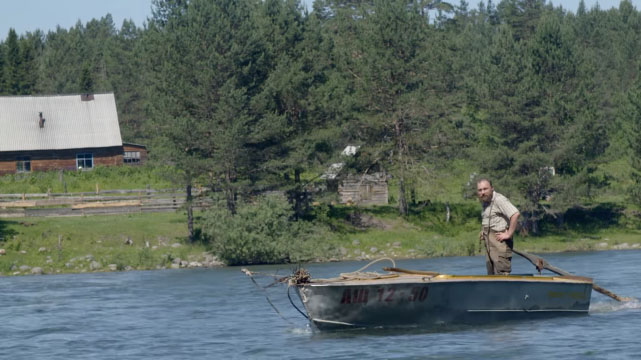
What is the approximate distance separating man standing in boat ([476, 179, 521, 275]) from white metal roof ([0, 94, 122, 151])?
5544 cm

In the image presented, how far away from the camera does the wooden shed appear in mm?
59438

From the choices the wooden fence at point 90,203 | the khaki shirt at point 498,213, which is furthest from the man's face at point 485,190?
the wooden fence at point 90,203

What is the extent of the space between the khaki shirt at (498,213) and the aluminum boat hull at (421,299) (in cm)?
109

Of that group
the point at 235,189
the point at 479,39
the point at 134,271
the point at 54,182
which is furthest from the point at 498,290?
the point at 479,39

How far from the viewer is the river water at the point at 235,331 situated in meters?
20.0

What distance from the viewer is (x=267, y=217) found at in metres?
47.6

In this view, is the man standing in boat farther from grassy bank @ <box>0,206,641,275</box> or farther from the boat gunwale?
grassy bank @ <box>0,206,641,275</box>

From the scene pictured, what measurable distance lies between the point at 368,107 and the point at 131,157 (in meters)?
30.0

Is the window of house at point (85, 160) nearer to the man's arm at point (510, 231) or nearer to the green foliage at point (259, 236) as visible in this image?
the green foliage at point (259, 236)

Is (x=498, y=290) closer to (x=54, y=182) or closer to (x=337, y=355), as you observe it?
(x=337, y=355)

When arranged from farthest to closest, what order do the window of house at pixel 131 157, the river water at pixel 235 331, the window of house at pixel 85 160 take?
the window of house at pixel 131 157 < the window of house at pixel 85 160 < the river water at pixel 235 331

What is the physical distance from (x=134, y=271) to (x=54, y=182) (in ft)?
75.5

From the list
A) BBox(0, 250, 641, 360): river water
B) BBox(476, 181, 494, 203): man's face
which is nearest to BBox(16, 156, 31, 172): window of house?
BBox(0, 250, 641, 360): river water

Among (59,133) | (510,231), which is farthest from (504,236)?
(59,133)
